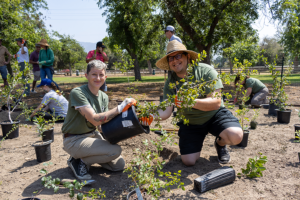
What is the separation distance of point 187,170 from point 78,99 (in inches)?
60.3

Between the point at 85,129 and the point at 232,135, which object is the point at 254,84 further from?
the point at 85,129

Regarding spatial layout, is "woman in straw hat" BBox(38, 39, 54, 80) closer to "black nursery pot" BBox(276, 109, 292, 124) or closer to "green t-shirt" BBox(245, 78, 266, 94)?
"green t-shirt" BBox(245, 78, 266, 94)

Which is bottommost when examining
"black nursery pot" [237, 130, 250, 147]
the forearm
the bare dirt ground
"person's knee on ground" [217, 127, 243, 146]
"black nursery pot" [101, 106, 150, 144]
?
the bare dirt ground

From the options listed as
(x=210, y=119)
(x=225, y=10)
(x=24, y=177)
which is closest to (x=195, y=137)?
(x=210, y=119)

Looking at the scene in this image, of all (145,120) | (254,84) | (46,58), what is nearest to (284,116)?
(254,84)

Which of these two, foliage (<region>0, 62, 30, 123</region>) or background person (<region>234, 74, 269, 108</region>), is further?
background person (<region>234, 74, 269, 108</region>)

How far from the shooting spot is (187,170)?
8.45 feet

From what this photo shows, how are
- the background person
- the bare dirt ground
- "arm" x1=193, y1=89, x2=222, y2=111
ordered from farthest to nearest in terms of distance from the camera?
the background person, "arm" x1=193, y1=89, x2=222, y2=111, the bare dirt ground

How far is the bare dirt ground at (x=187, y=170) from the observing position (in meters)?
2.05

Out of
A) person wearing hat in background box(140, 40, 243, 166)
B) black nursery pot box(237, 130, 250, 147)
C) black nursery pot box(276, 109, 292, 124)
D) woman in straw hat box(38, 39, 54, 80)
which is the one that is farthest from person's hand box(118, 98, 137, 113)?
woman in straw hat box(38, 39, 54, 80)

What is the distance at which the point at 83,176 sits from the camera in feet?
7.49

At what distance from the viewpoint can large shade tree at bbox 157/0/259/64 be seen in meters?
9.03

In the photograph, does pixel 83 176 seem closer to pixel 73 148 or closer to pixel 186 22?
pixel 73 148

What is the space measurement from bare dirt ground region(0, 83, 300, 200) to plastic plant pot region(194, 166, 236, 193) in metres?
0.05
